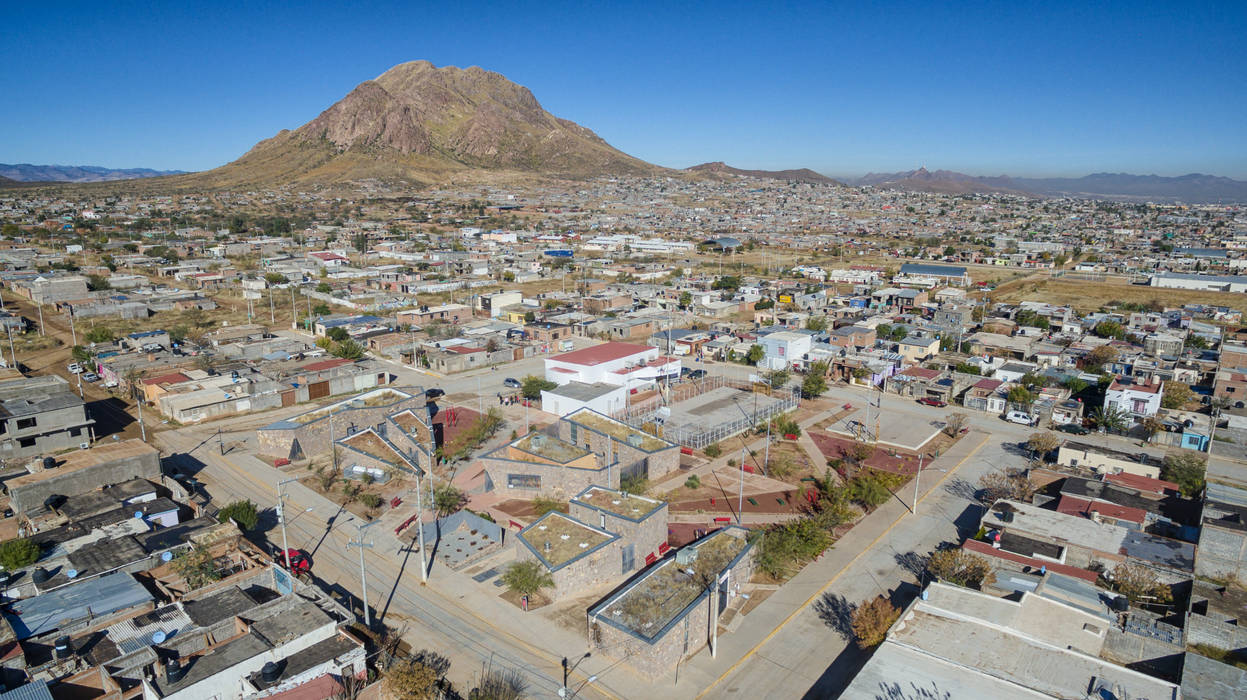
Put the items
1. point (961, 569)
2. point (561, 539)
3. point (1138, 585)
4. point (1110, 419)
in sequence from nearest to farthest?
point (1138, 585) → point (961, 569) → point (561, 539) → point (1110, 419)

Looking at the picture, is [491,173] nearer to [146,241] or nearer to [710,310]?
[146,241]

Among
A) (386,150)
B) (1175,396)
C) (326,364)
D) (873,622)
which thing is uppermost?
(386,150)

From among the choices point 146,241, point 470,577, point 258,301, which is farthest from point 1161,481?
point 146,241

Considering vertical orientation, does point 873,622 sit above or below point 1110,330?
below

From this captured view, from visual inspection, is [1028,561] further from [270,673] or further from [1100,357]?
[1100,357]

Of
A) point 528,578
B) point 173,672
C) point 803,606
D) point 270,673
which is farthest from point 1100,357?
point 173,672

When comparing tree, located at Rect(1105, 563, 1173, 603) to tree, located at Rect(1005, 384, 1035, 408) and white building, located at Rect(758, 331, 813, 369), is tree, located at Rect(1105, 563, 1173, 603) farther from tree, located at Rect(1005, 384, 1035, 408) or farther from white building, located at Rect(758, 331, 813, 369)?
white building, located at Rect(758, 331, 813, 369)
